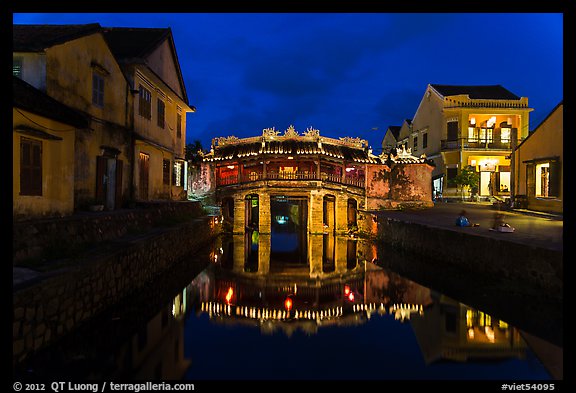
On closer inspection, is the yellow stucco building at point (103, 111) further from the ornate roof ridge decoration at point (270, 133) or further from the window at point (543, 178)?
the window at point (543, 178)

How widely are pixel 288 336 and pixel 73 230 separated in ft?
19.4

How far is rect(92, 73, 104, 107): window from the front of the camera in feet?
42.4

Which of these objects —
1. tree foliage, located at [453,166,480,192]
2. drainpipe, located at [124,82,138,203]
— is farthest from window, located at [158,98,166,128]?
tree foliage, located at [453,166,480,192]

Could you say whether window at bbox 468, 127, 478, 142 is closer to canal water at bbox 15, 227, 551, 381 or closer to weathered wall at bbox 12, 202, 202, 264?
canal water at bbox 15, 227, 551, 381

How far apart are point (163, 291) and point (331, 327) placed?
5.44 m

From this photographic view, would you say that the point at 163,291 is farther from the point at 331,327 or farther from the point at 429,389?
the point at 429,389

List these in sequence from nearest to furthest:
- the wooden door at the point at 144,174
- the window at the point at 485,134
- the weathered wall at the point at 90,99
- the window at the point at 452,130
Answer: the weathered wall at the point at 90,99 < the wooden door at the point at 144,174 < the window at the point at 485,134 < the window at the point at 452,130

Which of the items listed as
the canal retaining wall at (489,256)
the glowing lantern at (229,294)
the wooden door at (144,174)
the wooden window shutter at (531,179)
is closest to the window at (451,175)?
the wooden window shutter at (531,179)

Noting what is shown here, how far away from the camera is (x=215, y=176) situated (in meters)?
27.7

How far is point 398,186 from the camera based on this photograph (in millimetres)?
28297

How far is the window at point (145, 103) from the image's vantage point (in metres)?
16.3

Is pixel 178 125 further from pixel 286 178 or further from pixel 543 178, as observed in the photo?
pixel 543 178

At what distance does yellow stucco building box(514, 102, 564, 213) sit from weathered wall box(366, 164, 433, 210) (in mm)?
6837

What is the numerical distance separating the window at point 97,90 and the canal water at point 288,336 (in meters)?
6.82
